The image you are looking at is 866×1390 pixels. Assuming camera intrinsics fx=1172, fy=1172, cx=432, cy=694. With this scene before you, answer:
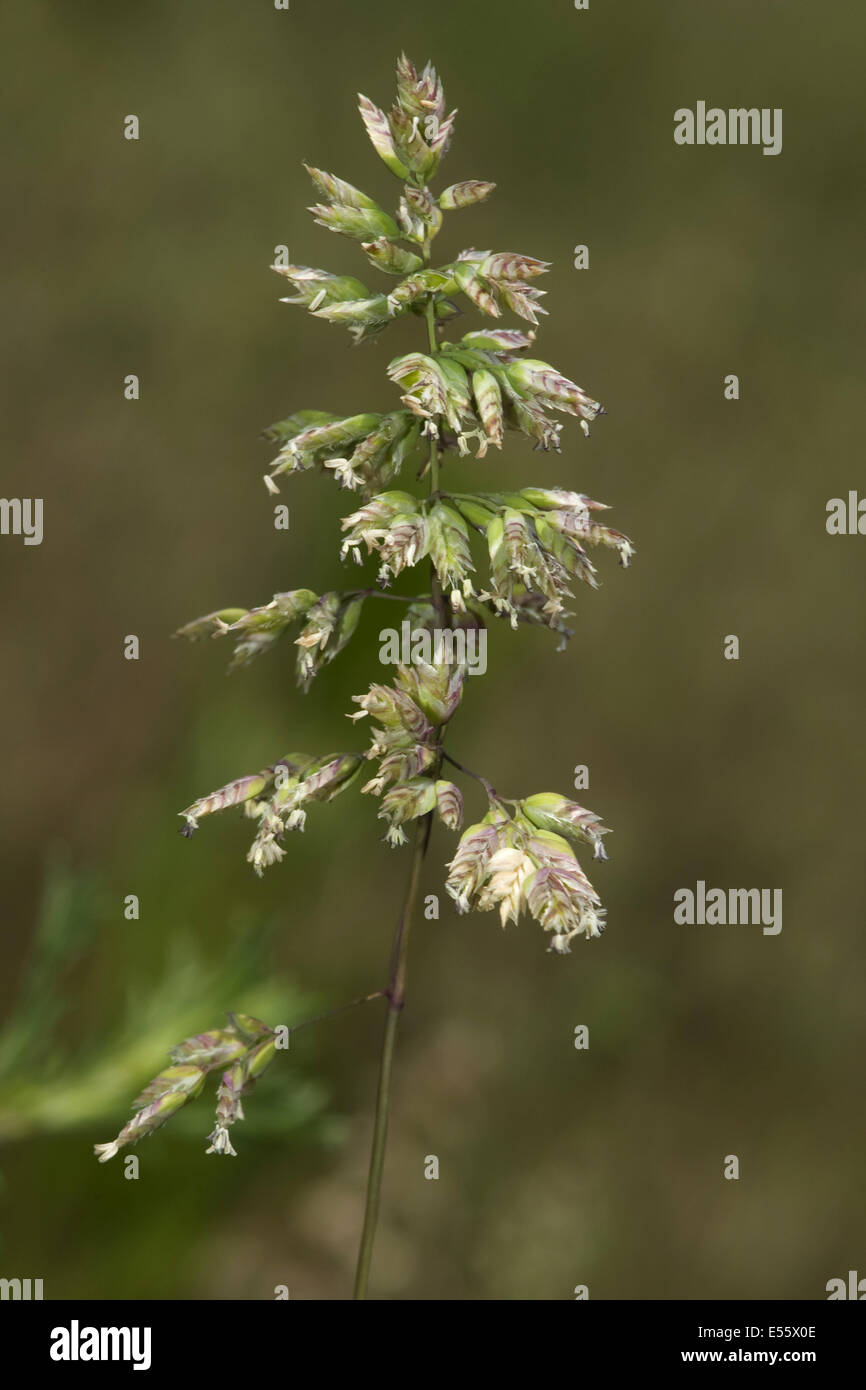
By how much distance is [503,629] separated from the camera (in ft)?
3.68

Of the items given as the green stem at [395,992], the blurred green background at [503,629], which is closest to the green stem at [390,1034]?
the green stem at [395,992]

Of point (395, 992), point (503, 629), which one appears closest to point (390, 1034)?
point (395, 992)

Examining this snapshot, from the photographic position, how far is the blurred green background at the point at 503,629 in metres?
1.17

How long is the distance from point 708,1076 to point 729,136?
3.77ft

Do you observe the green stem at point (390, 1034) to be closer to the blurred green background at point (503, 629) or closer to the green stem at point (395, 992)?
the green stem at point (395, 992)

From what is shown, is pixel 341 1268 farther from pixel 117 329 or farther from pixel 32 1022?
pixel 117 329

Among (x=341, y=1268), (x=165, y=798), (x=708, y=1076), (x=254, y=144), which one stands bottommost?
(x=341, y=1268)

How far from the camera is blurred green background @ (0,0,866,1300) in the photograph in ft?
3.84

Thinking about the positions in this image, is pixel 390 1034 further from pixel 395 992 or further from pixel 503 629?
pixel 503 629

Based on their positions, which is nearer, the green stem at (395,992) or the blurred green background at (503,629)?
the green stem at (395,992)

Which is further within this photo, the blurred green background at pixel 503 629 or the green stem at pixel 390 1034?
the blurred green background at pixel 503 629

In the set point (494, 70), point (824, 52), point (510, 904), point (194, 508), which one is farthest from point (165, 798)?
point (824, 52)
